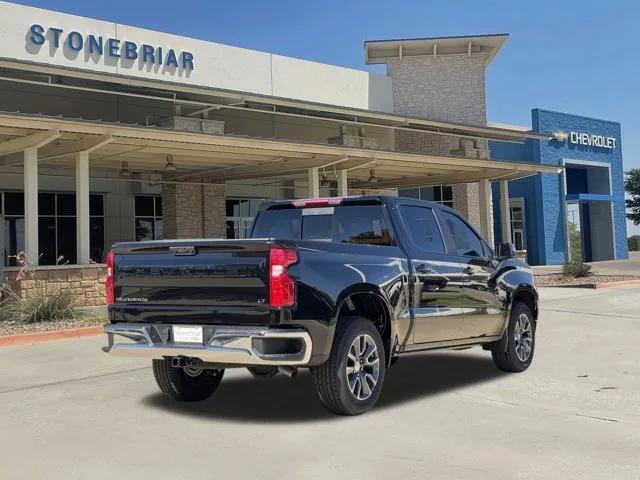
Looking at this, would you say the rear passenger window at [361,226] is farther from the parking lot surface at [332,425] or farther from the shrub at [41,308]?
the shrub at [41,308]

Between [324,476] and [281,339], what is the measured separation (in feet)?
4.10

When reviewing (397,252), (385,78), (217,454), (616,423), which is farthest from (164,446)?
(385,78)

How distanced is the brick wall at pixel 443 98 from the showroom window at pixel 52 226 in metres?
13.0

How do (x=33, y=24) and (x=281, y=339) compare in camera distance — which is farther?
(x=33, y=24)

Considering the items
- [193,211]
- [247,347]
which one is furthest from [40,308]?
[193,211]

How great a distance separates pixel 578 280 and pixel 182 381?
61.7ft

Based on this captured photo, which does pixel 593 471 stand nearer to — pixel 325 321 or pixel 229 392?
pixel 325 321

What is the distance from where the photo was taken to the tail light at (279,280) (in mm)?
5406

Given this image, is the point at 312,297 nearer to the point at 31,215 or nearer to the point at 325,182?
the point at 31,215

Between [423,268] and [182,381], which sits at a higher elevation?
[423,268]

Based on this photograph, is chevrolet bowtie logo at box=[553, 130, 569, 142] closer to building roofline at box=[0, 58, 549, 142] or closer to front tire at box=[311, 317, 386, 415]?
building roofline at box=[0, 58, 549, 142]

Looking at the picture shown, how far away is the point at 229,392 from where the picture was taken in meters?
7.16

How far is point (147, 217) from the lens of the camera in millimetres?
25156

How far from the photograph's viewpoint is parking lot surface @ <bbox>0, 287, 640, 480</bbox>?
4.67m
